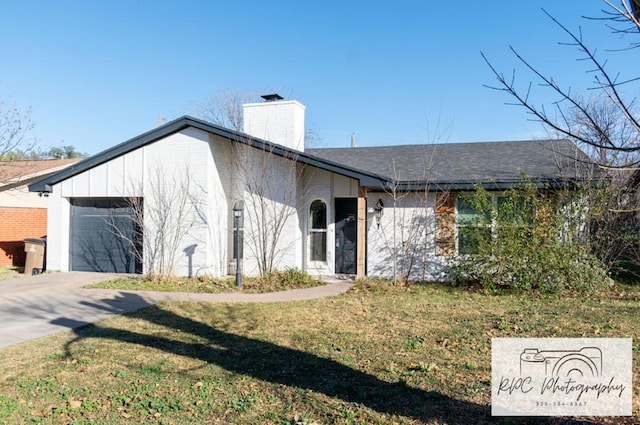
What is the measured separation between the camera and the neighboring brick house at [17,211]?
17719 millimetres

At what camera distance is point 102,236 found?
48.9 ft

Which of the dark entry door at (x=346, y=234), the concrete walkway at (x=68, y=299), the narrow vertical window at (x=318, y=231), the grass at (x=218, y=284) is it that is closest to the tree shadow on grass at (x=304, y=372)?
the concrete walkway at (x=68, y=299)

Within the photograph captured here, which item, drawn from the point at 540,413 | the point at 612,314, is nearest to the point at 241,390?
the point at 540,413

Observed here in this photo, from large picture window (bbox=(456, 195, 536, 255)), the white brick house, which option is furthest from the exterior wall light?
large picture window (bbox=(456, 195, 536, 255))

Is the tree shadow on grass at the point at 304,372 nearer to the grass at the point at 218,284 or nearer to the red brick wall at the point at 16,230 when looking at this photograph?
the grass at the point at 218,284

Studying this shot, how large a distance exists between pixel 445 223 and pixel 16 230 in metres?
15.7

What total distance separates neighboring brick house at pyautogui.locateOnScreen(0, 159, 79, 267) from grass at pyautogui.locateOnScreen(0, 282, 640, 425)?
11.8 meters

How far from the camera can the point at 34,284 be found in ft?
40.5

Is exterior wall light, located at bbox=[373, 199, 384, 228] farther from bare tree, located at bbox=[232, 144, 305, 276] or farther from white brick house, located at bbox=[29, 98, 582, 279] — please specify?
bare tree, located at bbox=[232, 144, 305, 276]

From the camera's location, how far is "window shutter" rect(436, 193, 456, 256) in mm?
12922

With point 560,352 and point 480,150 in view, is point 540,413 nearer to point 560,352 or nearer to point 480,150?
point 560,352

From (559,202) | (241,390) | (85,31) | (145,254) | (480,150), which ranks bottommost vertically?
(241,390)

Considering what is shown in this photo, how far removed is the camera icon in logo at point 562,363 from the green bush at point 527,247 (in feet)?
19.4

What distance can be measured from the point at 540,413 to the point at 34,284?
40.6 feet
